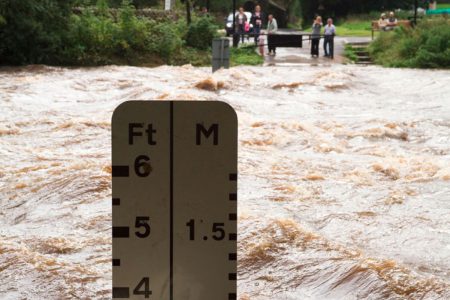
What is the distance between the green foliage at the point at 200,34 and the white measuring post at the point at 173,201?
26202 millimetres

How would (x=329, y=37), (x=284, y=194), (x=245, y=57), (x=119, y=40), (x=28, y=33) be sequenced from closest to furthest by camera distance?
1. (x=284, y=194)
2. (x=28, y=33)
3. (x=119, y=40)
4. (x=245, y=57)
5. (x=329, y=37)

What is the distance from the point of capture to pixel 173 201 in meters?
2.29

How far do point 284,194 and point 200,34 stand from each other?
803 inches

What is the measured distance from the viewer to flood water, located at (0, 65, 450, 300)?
6.16 m

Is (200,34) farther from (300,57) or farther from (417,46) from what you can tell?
(417,46)

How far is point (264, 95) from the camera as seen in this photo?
17.6 metres

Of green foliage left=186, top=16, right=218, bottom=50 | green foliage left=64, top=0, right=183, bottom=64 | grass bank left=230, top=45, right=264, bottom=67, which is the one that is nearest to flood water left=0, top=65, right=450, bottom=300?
green foliage left=64, top=0, right=183, bottom=64

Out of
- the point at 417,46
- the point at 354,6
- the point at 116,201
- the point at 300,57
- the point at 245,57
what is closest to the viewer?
the point at 116,201

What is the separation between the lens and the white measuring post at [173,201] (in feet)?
7.41

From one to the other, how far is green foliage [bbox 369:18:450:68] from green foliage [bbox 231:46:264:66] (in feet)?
13.5

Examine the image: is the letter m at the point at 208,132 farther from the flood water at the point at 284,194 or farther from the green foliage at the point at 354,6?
the green foliage at the point at 354,6

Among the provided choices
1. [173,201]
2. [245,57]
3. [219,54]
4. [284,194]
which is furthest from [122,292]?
[245,57]

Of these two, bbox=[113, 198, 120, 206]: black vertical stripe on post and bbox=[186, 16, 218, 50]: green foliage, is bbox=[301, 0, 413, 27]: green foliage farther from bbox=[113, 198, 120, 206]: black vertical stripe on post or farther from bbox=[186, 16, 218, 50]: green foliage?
bbox=[113, 198, 120, 206]: black vertical stripe on post

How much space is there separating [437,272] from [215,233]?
4.42 metres
